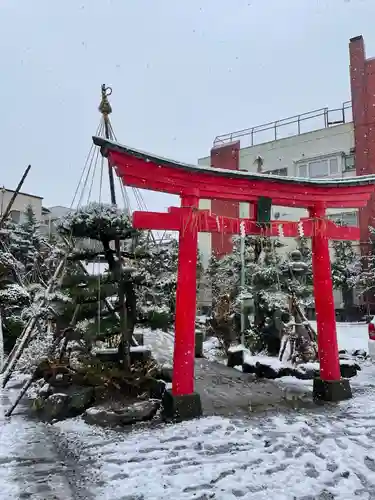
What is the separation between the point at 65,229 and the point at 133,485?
160 inches

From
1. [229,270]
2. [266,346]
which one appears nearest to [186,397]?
[266,346]

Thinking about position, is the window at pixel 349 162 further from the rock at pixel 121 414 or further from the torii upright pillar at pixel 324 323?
the rock at pixel 121 414

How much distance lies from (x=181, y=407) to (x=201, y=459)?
1.39 m

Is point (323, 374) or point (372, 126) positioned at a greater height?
point (372, 126)

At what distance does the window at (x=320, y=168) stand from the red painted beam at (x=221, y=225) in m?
16.3

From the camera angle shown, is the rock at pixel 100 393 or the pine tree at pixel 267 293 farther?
the pine tree at pixel 267 293

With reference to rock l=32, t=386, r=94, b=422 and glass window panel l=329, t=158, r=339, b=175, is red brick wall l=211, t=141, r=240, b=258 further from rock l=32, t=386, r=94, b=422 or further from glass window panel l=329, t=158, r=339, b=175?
rock l=32, t=386, r=94, b=422

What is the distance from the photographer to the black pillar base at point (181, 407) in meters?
6.03

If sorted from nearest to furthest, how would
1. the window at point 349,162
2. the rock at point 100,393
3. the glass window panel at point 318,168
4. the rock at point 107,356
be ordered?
the rock at point 100,393 → the rock at point 107,356 → the window at point 349,162 → the glass window panel at point 318,168

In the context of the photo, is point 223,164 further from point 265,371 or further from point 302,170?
point 265,371

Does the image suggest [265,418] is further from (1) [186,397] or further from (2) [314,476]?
(2) [314,476]

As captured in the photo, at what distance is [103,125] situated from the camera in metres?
9.18

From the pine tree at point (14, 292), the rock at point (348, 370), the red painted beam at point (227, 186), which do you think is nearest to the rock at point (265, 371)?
the rock at point (348, 370)

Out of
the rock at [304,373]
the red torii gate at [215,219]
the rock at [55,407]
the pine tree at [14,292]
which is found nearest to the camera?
the red torii gate at [215,219]
